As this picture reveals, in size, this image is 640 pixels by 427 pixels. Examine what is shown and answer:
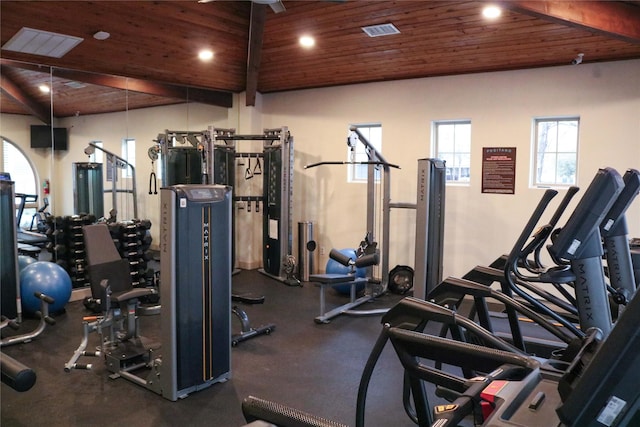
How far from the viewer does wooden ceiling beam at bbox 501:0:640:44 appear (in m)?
3.69

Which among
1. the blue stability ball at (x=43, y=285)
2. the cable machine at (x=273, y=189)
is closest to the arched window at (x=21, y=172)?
the blue stability ball at (x=43, y=285)

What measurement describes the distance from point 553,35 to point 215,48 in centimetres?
357

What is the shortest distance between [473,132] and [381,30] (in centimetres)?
161

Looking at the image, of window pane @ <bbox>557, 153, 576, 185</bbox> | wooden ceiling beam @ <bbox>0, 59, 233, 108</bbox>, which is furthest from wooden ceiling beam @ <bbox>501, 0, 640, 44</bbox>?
wooden ceiling beam @ <bbox>0, 59, 233, 108</bbox>

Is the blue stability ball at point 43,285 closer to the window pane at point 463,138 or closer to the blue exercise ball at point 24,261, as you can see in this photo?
the blue exercise ball at point 24,261

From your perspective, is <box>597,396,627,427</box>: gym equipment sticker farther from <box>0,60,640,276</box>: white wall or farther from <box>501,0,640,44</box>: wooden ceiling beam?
<box>0,60,640,276</box>: white wall

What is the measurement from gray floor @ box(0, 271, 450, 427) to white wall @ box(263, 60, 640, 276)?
6.16 ft

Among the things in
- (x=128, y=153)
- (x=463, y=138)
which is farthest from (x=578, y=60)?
(x=128, y=153)

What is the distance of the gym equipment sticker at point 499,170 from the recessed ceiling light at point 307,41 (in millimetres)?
2256

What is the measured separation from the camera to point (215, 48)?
18.7 ft

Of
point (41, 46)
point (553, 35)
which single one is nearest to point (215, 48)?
point (41, 46)

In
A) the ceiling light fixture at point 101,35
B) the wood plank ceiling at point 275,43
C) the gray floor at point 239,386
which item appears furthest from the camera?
the ceiling light fixture at point 101,35

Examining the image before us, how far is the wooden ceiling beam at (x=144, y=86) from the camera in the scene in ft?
17.4

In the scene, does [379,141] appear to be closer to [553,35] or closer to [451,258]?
[451,258]
